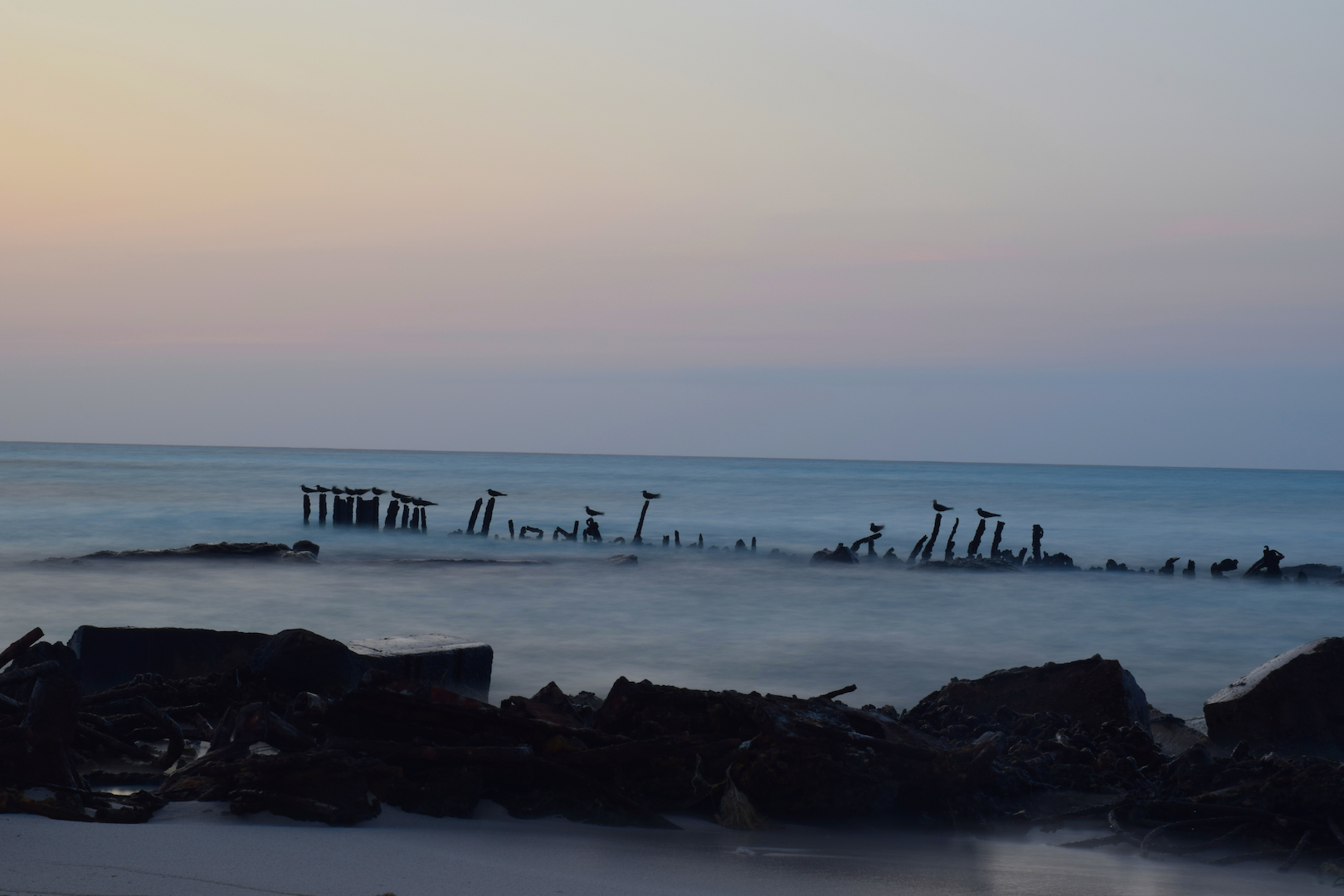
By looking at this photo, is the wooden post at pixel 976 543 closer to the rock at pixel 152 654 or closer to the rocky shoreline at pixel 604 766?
the rocky shoreline at pixel 604 766

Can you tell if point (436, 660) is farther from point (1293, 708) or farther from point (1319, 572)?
point (1319, 572)

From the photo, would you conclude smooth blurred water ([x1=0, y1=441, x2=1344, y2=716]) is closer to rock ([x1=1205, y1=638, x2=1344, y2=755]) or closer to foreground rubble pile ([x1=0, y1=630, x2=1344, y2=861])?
rock ([x1=1205, y1=638, x2=1344, y2=755])

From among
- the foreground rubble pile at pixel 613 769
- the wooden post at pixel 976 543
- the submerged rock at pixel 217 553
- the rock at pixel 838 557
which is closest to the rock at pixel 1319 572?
the wooden post at pixel 976 543

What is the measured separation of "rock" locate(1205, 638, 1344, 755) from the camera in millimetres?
6824

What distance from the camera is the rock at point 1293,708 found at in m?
6.82

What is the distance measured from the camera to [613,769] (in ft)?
15.5

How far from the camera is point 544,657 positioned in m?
11.2

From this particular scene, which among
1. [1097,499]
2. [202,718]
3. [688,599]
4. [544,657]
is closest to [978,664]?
[544,657]

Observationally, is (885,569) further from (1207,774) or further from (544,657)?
(1207,774)

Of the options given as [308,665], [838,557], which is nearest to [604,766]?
[308,665]

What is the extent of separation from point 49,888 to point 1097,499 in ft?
238

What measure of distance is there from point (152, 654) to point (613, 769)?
4.01 metres

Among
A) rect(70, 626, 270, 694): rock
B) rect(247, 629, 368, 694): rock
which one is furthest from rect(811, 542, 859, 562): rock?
rect(247, 629, 368, 694): rock

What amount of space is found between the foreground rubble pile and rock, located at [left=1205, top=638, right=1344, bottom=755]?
1.82 meters
